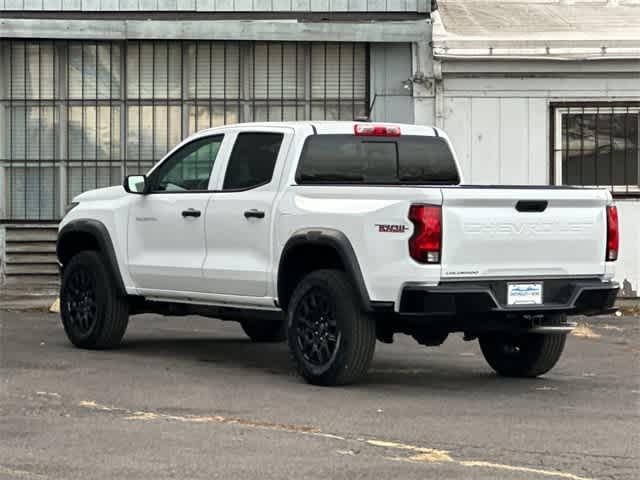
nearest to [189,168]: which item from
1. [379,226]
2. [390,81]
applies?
[379,226]

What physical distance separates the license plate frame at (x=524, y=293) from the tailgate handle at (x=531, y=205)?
0.49m

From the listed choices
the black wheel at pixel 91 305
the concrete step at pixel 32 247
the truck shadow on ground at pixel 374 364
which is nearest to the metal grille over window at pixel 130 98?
the concrete step at pixel 32 247

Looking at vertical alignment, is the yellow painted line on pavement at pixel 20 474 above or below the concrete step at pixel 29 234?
above

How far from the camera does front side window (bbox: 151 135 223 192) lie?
37.6 feet

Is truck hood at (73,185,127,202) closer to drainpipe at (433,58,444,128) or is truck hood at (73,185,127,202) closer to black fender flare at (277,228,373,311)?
black fender flare at (277,228,373,311)

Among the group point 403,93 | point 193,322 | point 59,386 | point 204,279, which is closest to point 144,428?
point 59,386

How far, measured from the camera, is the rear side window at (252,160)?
1091 cm

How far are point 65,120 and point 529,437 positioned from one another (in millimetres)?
12352

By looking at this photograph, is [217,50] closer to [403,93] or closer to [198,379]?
[403,93]

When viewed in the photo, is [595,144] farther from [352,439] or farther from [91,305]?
[352,439]

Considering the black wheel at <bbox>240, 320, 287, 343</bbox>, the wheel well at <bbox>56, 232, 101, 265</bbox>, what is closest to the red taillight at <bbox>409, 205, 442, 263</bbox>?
the wheel well at <bbox>56, 232, 101, 265</bbox>

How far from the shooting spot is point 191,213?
37.2 ft

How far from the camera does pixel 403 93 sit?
1877 cm

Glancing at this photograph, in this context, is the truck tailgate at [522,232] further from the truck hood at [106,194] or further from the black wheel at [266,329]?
the black wheel at [266,329]
